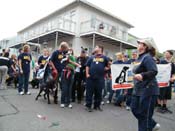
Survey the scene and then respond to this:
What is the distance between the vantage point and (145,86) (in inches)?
123

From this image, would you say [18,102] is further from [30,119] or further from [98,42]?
[98,42]

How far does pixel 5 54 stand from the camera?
347 inches

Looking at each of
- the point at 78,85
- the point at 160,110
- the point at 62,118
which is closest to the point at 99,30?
the point at 78,85

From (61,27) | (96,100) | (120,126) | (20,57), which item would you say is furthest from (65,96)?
(61,27)

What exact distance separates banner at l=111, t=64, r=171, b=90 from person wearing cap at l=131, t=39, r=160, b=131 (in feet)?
6.21

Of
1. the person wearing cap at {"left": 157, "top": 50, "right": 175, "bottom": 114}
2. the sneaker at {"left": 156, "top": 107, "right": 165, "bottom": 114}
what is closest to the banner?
the person wearing cap at {"left": 157, "top": 50, "right": 175, "bottom": 114}

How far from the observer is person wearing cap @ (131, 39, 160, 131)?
3.07 metres

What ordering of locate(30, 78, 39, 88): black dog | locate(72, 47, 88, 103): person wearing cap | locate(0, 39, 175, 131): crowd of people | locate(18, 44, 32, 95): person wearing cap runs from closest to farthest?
locate(0, 39, 175, 131): crowd of people, locate(72, 47, 88, 103): person wearing cap, locate(18, 44, 32, 95): person wearing cap, locate(30, 78, 39, 88): black dog

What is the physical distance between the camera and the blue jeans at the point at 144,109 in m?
3.10

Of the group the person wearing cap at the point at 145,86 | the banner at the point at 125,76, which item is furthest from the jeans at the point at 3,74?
the person wearing cap at the point at 145,86

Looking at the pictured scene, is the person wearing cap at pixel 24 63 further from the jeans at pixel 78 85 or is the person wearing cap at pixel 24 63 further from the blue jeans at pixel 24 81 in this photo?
the jeans at pixel 78 85

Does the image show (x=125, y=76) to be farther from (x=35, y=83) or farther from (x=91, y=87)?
(x=35, y=83)

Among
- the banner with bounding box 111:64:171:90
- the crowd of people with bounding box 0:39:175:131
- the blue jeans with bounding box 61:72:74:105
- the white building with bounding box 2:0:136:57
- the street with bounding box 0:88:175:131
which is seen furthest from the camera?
the white building with bounding box 2:0:136:57

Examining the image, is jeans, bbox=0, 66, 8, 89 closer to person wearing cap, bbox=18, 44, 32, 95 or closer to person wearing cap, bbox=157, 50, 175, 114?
person wearing cap, bbox=18, 44, 32, 95
